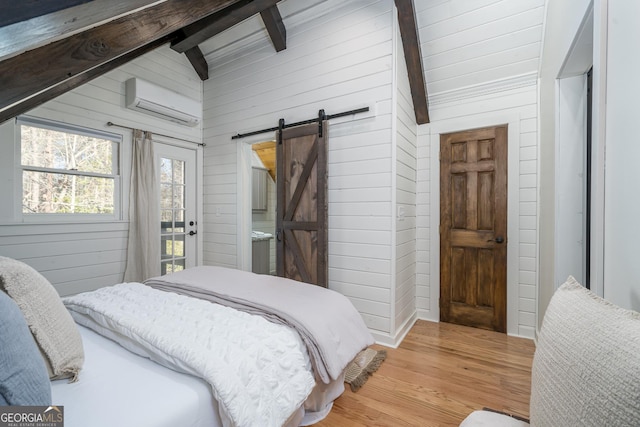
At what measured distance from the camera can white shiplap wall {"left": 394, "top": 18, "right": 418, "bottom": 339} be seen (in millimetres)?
2551

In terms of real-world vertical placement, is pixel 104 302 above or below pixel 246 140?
below

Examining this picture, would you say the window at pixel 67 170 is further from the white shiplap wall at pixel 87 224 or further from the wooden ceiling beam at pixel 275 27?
the wooden ceiling beam at pixel 275 27

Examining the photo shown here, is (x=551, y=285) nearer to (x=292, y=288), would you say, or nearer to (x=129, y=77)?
(x=292, y=288)

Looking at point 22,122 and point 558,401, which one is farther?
point 22,122

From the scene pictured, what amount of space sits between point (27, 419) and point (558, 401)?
51.9 inches

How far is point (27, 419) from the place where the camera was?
66 centimetres

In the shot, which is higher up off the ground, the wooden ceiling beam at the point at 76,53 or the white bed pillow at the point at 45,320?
the wooden ceiling beam at the point at 76,53

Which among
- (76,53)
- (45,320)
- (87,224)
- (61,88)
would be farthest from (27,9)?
(87,224)

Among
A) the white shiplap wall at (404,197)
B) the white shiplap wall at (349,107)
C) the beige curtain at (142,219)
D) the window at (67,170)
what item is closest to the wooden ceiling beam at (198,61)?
the white shiplap wall at (349,107)

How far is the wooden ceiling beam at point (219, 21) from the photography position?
2.74 meters

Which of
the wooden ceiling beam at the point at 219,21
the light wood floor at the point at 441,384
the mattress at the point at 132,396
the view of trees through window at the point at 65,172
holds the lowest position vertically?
the light wood floor at the point at 441,384

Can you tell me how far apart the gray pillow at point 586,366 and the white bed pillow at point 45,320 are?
1.47 meters

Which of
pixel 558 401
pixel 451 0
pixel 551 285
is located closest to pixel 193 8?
pixel 451 0

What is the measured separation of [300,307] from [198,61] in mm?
3933
